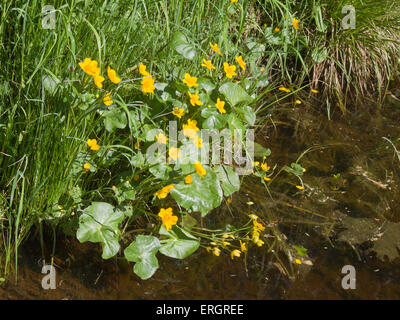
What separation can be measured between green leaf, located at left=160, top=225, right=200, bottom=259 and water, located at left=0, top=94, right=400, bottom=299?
0.36 feet

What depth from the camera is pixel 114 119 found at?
174 cm

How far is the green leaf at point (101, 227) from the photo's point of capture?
1.67m

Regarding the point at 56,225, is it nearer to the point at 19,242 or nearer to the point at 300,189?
the point at 19,242

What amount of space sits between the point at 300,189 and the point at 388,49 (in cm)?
132

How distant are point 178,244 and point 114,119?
1.63 feet

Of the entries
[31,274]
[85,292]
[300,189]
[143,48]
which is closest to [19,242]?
[31,274]

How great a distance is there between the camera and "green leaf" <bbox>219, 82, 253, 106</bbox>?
197cm

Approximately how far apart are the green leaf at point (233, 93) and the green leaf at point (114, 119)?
0.44 metres
